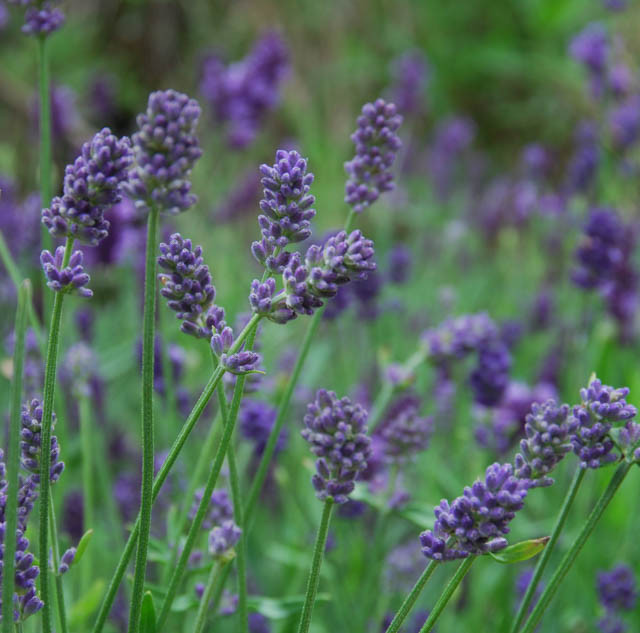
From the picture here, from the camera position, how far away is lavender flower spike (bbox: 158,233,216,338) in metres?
0.72

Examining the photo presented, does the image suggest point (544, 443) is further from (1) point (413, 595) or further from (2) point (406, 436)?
(2) point (406, 436)

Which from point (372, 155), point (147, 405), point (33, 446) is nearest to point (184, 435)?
point (147, 405)

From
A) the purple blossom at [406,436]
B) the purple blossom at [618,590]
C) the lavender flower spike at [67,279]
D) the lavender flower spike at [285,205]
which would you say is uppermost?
the lavender flower spike at [285,205]

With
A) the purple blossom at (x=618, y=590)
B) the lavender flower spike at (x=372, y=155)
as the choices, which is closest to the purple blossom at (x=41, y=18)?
the lavender flower spike at (x=372, y=155)

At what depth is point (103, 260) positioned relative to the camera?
2.08 meters

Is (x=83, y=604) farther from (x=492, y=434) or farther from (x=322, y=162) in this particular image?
(x=322, y=162)

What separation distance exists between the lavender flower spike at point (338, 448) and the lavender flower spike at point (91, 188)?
0.84ft

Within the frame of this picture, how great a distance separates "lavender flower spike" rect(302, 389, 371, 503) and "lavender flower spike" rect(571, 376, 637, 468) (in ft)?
0.62

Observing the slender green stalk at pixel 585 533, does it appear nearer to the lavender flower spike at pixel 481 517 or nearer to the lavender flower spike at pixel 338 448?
the lavender flower spike at pixel 481 517

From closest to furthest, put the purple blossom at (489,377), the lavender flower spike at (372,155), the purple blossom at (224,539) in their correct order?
the purple blossom at (224,539)
the lavender flower spike at (372,155)
the purple blossom at (489,377)

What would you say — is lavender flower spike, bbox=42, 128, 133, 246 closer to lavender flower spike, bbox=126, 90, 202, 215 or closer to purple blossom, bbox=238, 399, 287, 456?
lavender flower spike, bbox=126, 90, 202, 215

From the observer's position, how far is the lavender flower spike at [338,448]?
77 cm

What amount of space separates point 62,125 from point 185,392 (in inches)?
41.1

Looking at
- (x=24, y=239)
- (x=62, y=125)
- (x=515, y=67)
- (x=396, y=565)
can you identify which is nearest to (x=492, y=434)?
(x=396, y=565)
